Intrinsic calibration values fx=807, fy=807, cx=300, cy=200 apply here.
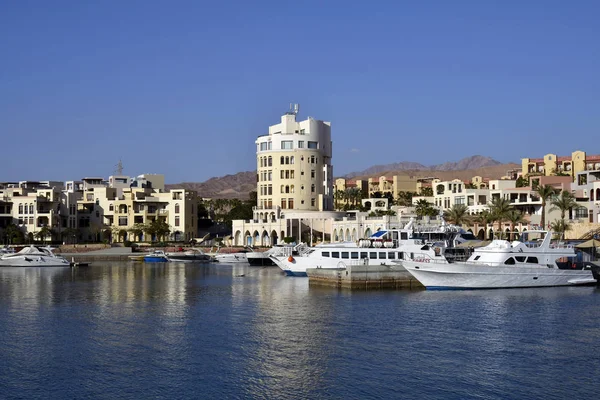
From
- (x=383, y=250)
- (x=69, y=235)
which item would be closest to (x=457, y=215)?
(x=383, y=250)

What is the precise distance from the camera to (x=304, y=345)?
36.8 metres

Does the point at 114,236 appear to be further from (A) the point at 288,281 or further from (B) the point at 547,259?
(B) the point at 547,259

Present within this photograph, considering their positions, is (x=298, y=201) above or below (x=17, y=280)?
above

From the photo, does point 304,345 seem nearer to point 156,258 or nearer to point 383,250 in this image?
point 383,250

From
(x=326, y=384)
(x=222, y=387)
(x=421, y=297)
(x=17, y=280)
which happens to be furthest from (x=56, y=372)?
(x=17, y=280)

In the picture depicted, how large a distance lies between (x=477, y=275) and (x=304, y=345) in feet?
74.6

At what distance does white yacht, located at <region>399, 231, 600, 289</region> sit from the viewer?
56.1 meters

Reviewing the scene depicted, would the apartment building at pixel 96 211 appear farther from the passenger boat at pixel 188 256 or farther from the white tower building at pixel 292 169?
the passenger boat at pixel 188 256

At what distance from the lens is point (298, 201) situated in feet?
439

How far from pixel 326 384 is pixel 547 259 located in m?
32.4

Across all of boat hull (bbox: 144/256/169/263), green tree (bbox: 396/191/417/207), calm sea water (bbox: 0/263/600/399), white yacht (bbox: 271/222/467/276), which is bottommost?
calm sea water (bbox: 0/263/600/399)

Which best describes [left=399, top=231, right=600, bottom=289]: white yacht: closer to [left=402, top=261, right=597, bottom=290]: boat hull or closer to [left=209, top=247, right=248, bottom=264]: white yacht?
[left=402, top=261, right=597, bottom=290]: boat hull

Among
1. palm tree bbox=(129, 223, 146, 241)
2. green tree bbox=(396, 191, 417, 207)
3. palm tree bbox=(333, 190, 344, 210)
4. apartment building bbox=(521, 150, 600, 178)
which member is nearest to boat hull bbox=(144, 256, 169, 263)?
palm tree bbox=(129, 223, 146, 241)

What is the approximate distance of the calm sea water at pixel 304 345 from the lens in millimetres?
29641
